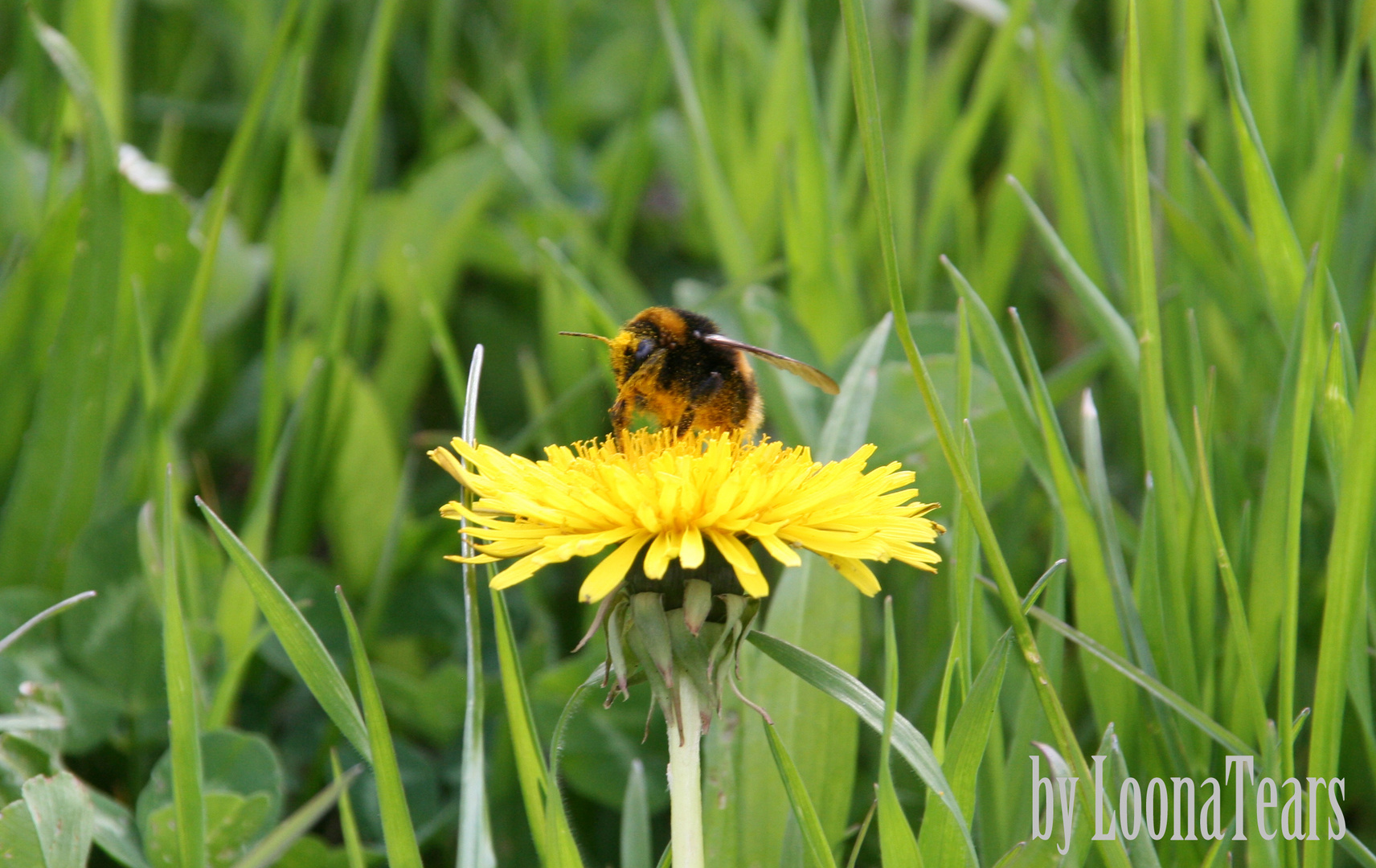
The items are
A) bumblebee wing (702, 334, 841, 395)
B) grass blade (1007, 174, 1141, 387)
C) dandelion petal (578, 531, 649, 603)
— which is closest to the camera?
dandelion petal (578, 531, 649, 603)

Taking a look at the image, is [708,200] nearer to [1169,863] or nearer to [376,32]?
[376,32]

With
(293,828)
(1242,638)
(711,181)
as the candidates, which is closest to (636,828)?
(293,828)

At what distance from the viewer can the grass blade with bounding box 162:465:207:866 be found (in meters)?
0.73

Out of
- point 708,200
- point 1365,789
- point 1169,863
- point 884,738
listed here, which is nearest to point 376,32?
point 708,200

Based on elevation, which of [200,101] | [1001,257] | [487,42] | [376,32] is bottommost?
[1001,257]

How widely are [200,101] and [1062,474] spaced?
5.68 ft

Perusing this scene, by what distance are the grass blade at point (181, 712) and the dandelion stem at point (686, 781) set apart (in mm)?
335

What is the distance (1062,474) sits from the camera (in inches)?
35.8

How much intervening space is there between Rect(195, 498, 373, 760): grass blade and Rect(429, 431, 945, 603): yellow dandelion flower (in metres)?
0.13

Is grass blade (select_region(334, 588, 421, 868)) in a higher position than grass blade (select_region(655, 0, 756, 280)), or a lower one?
lower

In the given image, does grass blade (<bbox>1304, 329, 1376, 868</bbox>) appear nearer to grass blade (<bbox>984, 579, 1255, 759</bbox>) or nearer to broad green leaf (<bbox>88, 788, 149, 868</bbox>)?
grass blade (<bbox>984, 579, 1255, 759</bbox>)

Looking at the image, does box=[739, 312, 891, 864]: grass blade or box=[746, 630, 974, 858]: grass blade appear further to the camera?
box=[739, 312, 891, 864]: grass blade

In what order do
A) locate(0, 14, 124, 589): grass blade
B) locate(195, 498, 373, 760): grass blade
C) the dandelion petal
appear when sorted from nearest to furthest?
the dandelion petal → locate(195, 498, 373, 760): grass blade → locate(0, 14, 124, 589): grass blade

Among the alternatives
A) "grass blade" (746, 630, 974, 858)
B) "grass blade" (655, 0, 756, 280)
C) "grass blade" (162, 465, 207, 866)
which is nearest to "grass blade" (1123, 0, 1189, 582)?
"grass blade" (746, 630, 974, 858)
